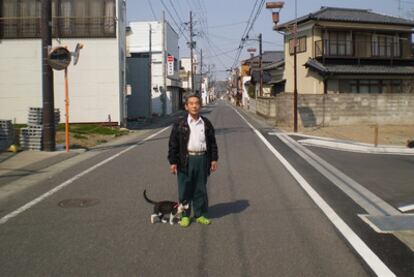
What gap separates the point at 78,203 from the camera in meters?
7.36

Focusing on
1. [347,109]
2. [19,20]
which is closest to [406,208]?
[347,109]

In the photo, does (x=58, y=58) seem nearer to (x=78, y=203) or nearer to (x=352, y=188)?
(x=78, y=203)

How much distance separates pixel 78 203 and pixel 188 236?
98.9 inches

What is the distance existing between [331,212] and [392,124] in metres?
23.0

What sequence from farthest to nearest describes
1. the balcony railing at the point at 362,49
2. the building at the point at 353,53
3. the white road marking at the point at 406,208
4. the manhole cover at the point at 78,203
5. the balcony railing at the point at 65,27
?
1. the balcony railing at the point at 362,49
2. the building at the point at 353,53
3. the balcony railing at the point at 65,27
4. the manhole cover at the point at 78,203
5. the white road marking at the point at 406,208

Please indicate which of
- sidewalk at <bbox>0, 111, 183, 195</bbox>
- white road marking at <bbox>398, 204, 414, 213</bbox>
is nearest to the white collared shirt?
white road marking at <bbox>398, 204, 414, 213</bbox>

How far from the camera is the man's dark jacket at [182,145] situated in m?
6.03

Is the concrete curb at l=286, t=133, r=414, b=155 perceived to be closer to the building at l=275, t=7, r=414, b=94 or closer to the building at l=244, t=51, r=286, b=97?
the building at l=275, t=7, r=414, b=94

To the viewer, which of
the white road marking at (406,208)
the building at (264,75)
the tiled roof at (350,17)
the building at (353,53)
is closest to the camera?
the white road marking at (406,208)

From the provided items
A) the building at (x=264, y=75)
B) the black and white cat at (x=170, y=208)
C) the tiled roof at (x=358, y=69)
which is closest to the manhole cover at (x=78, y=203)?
the black and white cat at (x=170, y=208)

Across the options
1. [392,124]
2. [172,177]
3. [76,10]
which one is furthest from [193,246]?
[392,124]

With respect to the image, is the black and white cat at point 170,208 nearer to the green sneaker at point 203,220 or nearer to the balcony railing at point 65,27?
the green sneaker at point 203,220

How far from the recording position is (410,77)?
1345 inches

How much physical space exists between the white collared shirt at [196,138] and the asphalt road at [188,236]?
1.01m
